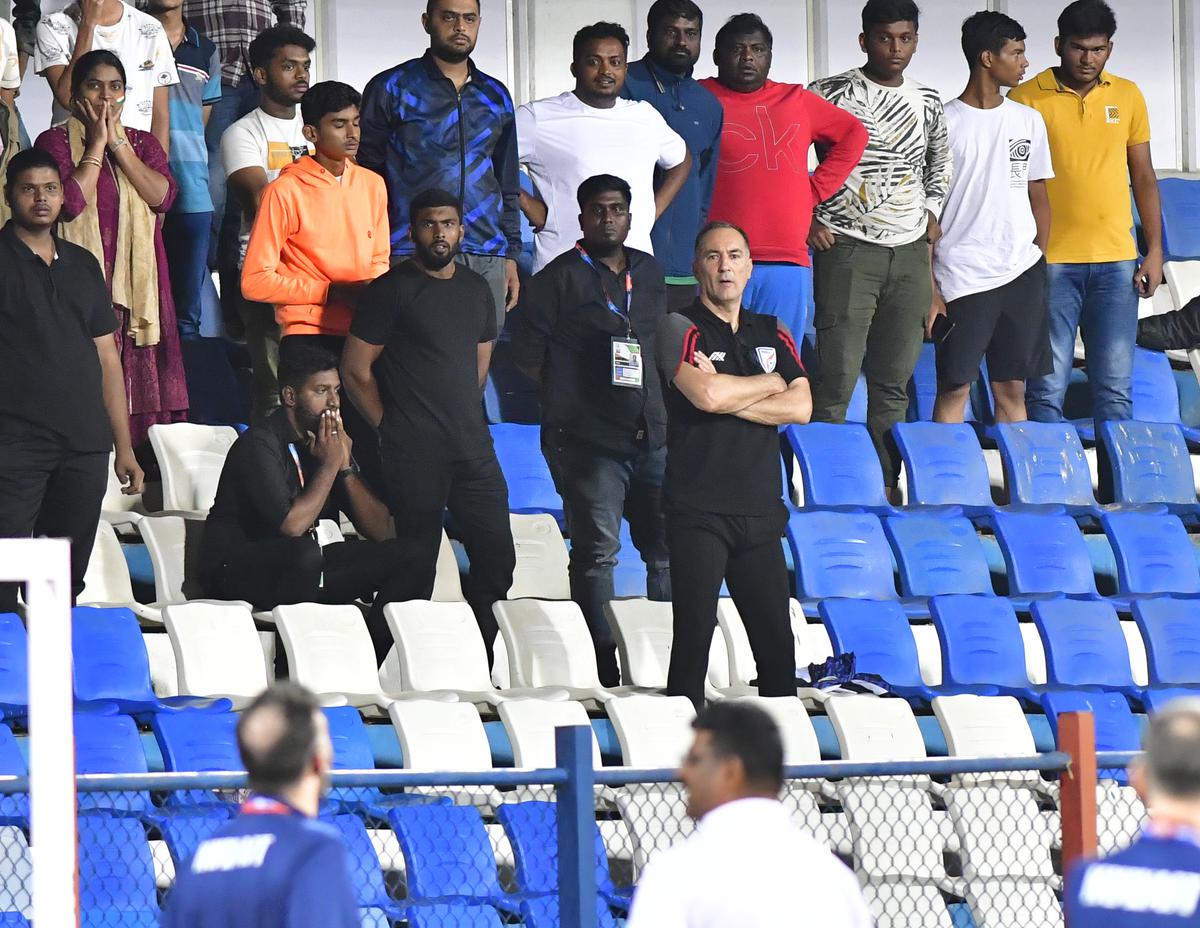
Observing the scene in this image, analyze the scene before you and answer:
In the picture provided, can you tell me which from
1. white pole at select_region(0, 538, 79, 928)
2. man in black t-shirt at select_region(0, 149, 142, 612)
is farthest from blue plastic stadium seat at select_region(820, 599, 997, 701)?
white pole at select_region(0, 538, 79, 928)

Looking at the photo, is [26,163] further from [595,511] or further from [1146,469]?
[1146,469]

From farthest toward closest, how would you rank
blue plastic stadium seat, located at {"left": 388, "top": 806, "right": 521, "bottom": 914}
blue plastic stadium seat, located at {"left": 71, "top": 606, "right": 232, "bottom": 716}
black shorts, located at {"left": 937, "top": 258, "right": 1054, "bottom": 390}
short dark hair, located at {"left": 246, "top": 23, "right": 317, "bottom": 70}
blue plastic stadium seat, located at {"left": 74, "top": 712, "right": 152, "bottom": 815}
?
black shorts, located at {"left": 937, "top": 258, "right": 1054, "bottom": 390}
short dark hair, located at {"left": 246, "top": 23, "right": 317, "bottom": 70}
blue plastic stadium seat, located at {"left": 71, "top": 606, "right": 232, "bottom": 716}
blue plastic stadium seat, located at {"left": 74, "top": 712, "right": 152, "bottom": 815}
blue plastic stadium seat, located at {"left": 388, "top": 806, "right": 521, "bottom": 914}

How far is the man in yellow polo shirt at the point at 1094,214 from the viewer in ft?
31.8

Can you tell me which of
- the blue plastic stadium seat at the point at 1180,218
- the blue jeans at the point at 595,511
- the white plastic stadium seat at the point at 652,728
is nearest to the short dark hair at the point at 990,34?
the blue plastic stadium seat at the point at 1180,218

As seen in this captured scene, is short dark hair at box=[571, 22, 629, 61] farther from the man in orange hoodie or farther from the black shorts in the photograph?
the black shorts

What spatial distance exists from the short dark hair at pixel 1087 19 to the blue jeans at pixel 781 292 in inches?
78.2

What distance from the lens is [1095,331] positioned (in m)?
9.68

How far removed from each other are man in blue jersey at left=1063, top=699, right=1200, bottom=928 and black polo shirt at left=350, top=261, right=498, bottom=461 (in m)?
4.52

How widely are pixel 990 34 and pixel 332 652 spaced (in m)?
4.31

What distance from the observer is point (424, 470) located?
293 inches

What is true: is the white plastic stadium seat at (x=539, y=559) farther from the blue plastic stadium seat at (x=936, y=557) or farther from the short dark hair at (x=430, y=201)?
the blue plastic stadium seat at (x=936, y=557)

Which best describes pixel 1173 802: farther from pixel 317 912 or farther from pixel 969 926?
pixel 969 926

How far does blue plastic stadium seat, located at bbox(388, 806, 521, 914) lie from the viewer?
5941 millimetres

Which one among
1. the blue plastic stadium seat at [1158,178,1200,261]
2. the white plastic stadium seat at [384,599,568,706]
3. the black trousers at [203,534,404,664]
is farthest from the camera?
the blue plastic stadium seat at [1158,178,1200,261]
